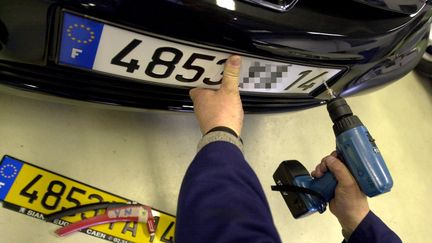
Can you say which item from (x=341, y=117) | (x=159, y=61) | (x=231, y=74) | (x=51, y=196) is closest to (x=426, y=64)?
(x=341, y=117)

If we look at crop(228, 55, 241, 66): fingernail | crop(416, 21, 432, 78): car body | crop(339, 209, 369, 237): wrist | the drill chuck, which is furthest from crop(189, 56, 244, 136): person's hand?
crop(416, 21, 432, 78): car body

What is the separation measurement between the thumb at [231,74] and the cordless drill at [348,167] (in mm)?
227

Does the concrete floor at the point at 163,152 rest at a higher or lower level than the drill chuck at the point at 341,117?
higher

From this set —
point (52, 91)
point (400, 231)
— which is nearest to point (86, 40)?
point (52, 91)

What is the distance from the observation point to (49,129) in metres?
1.09

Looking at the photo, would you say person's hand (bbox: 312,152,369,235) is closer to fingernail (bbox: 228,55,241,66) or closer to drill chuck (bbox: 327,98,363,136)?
drill chuck (bbox: 327,98,363,136)

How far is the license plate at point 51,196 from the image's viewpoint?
0.99 m

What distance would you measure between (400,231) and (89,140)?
1144 millimetres

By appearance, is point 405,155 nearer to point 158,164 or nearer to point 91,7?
point 158,164

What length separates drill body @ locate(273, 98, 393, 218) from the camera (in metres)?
0.82

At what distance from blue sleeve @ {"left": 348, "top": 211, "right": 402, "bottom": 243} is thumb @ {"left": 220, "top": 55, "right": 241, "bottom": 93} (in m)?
0.40

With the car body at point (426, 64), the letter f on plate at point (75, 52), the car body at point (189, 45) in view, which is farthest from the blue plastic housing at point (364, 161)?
the car body at point (426, 64)

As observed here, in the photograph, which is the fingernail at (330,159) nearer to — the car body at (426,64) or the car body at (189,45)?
the car body at (189,45)

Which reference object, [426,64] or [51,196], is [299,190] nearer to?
[51,196]
